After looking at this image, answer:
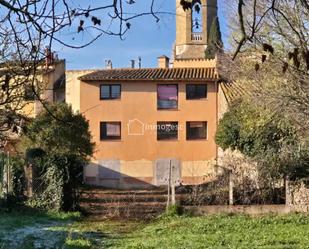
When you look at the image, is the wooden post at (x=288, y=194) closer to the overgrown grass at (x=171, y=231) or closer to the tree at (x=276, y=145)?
the tree at (x=276, y=145)

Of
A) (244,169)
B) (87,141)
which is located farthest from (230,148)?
(244,169)

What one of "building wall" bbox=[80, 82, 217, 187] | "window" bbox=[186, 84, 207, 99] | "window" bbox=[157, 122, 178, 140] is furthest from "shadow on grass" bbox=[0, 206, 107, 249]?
"window" bbox=[186, 84, 207, 99]

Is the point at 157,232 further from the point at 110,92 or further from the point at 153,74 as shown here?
the point at 153,74

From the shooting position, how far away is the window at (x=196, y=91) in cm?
4047

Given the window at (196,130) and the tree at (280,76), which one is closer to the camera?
the tree at (280,76)

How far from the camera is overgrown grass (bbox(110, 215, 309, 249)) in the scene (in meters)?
13.1

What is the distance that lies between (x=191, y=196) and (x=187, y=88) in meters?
20.7

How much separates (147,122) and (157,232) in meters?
24.3

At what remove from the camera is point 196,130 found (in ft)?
132

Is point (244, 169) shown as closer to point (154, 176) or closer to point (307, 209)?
point (307, 209)

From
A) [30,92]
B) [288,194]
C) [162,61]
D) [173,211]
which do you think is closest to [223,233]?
[173,211]

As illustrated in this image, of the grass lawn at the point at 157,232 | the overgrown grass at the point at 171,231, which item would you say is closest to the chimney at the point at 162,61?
the overgrown grass at the point at 171,231

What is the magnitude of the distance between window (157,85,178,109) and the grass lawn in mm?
20377

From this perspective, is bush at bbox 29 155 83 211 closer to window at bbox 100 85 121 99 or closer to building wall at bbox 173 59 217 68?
window at bbox 100 85 121 99
